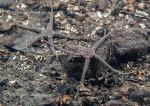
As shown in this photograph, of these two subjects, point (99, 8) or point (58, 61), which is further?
point (99, 8)

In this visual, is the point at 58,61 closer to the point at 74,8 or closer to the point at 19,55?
the point at 19,55

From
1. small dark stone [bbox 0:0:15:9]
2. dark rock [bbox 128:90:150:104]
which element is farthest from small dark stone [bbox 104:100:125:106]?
small dark stone [bbox 0:0:15:9]

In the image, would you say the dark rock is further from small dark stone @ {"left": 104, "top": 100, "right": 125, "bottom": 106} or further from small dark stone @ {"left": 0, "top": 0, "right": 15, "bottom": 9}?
small dark stone @ {"left": 0, "top": 0, "right": 15, "bottom": 9}

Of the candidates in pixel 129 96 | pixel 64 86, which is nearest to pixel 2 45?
pixel 64 86

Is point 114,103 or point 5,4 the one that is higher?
point 5,4

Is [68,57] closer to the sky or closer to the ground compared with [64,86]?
closer to the sky

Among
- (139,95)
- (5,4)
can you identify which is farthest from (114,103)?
(5,4)

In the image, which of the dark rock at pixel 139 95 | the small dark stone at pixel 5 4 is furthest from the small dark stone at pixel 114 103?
the small dark stone at pixel 5 4

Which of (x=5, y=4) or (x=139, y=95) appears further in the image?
(x=5, y=4)

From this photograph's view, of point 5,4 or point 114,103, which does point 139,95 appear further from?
point 5,4

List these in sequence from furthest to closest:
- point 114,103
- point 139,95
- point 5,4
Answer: point 5,4 → point 139,95 → point 114,103

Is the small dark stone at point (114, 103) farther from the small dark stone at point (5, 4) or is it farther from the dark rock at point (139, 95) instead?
the small dark stone at point (5, 4)
